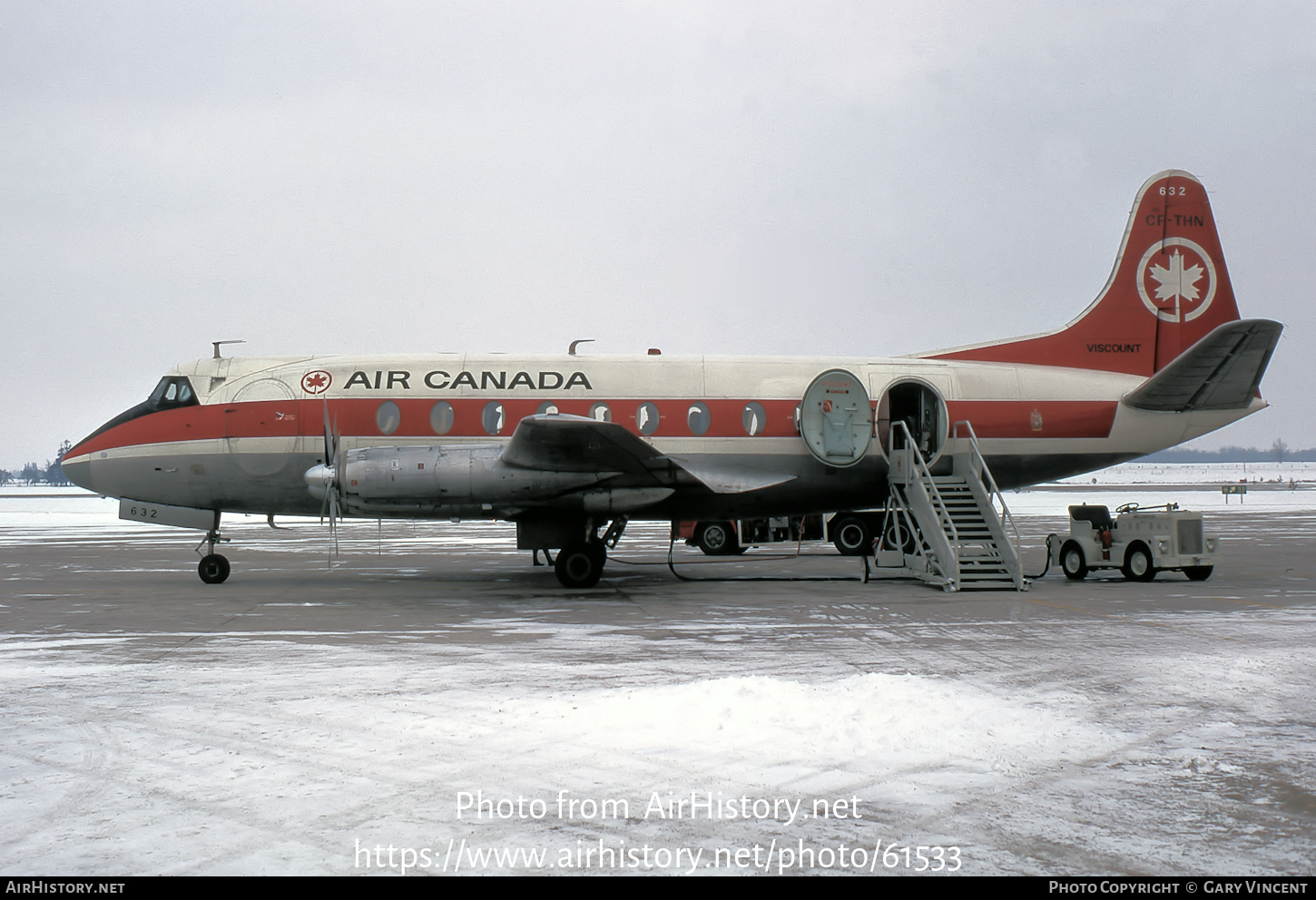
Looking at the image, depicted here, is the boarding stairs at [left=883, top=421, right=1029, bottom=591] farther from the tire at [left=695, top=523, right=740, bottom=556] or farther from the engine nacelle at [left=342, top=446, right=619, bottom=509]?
the engine nacelle at [left=342, top=446, right=619, bottom=509]

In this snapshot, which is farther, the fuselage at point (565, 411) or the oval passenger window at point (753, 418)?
the oval passenger window at point (753, 418)

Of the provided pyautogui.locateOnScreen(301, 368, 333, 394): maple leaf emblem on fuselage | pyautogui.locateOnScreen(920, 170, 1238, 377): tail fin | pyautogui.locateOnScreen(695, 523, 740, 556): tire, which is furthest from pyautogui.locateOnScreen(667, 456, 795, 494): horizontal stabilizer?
pyautogui.locateOnScreen(695, 523, 740, 556): tire

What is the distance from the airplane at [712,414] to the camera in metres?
16.2

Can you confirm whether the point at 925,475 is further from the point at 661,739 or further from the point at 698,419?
the point at 661,739

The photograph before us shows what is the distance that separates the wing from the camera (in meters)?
14.0

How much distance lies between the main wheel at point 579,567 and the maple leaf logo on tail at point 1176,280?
12046 mm

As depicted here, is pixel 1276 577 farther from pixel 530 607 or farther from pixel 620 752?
pixel 620 752

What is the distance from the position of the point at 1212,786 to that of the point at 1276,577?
48.9ft

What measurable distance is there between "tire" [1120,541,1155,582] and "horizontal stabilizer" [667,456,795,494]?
20.3ft

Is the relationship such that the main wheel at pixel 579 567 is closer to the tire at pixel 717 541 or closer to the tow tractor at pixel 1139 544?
the tire at pixel 717 541

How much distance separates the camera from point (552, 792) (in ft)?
17.4

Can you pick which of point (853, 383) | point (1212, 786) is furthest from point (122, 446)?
point (1212, 786)

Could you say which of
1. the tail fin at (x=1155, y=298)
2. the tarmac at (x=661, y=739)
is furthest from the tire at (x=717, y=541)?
the tarmac at (x=661, y=739)

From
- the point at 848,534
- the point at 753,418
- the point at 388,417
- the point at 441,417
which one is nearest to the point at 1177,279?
the point at 753,418
